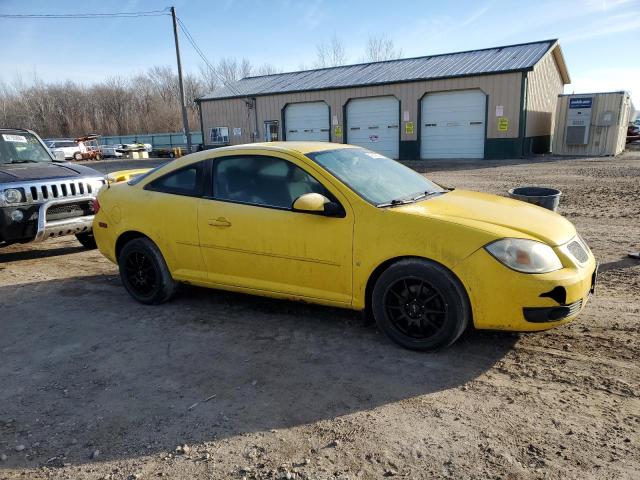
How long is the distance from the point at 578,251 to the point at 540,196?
8.47 feet

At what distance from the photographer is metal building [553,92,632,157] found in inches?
859

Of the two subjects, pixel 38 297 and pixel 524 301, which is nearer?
pixel 524 301

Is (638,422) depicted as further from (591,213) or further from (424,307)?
(591,213)

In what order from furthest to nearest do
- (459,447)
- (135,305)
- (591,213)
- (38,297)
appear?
(591,213) → (38,297) → (135,305) → (459,447)

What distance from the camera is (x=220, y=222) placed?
4.38m

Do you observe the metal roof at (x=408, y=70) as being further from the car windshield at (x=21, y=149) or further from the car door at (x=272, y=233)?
the car door at (x=272, y=233)

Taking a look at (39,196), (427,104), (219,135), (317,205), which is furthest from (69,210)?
(219,135)

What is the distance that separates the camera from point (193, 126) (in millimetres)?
65312

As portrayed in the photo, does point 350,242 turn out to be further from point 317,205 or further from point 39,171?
point 39,171

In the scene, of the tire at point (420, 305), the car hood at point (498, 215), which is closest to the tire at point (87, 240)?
the tire at point (420, 305)

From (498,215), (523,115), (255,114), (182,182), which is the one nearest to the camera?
(498,215)

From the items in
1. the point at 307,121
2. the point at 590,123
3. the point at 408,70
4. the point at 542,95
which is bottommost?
the point at 590,123

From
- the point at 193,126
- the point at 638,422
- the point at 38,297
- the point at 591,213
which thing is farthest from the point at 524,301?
the point at 193,126

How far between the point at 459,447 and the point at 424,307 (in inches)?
45.0
